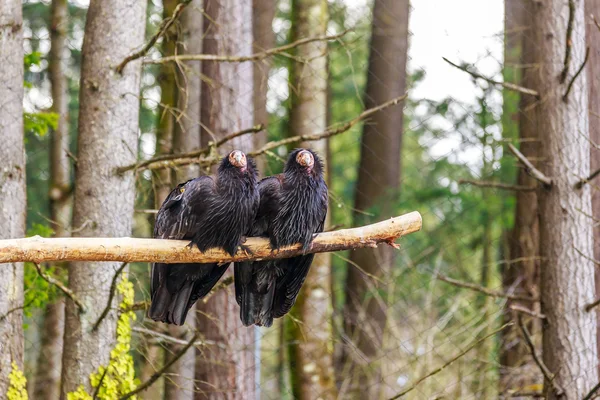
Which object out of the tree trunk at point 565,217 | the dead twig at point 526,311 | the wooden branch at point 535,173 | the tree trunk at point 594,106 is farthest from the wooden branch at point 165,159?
the tree trunk at point 594,106

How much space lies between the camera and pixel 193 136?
6883 millimetres

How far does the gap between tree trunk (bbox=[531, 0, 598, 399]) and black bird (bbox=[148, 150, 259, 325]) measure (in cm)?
228

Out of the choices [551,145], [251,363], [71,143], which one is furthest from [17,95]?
[71,143]

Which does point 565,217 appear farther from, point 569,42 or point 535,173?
point 569,42

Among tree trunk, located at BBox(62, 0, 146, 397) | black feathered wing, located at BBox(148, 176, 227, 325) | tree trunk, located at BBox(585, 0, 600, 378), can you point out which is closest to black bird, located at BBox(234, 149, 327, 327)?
black feathered wing, located at BBox(148, 176, 227, 325)

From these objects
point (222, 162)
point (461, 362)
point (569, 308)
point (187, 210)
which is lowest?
point (461, 362)

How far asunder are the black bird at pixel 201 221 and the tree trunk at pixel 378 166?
4911 millimetres

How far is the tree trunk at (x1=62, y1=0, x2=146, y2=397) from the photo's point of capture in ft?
16.6

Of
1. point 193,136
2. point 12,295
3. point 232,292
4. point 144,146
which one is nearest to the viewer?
point 12,295

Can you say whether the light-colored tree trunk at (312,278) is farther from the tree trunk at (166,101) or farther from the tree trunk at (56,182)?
the tree trunk at (56,182)

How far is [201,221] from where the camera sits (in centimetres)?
412

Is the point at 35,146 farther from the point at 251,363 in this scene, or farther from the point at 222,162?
the point at 222,162

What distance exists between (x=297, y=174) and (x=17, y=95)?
78.3 inches

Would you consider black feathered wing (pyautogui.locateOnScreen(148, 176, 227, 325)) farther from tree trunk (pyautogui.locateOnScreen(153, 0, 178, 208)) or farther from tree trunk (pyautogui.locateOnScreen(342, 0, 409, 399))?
tree trunk (pyautogui.locateOnScreen(342, 0, 409, 399))
